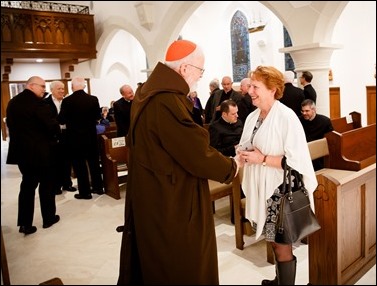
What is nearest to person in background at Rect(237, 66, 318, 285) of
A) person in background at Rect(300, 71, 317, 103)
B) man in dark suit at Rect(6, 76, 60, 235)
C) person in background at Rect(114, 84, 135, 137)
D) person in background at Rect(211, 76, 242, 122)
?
man in dark suit at Rect(6, 76, 60, 235)

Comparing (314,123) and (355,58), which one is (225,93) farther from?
(355,58)

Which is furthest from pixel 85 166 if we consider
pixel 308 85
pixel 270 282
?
pixel 270 282

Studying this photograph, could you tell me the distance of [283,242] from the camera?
6.66 feet

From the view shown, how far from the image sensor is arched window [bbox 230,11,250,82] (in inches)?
428

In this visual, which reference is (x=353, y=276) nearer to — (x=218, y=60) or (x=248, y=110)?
(x=248, y=110)

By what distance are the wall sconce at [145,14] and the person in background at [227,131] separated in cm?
239

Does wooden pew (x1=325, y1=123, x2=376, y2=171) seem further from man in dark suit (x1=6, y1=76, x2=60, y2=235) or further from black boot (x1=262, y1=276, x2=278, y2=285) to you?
man in dark suit (x1=6, y1=76, x2=60, y2=235)

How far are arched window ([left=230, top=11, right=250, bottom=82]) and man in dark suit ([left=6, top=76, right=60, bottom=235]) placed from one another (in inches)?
321

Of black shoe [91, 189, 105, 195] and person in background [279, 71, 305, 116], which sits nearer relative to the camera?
person in background [279, 71, 305, 116]

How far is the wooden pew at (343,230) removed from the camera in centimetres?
213

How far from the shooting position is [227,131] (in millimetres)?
3791

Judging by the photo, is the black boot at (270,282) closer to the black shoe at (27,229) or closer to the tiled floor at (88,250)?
the tiled floor at (88,250)

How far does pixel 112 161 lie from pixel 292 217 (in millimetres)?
3051

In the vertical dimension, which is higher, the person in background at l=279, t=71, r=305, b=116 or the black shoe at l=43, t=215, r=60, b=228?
the person in background at l=279, t=71, r=305, b=116
